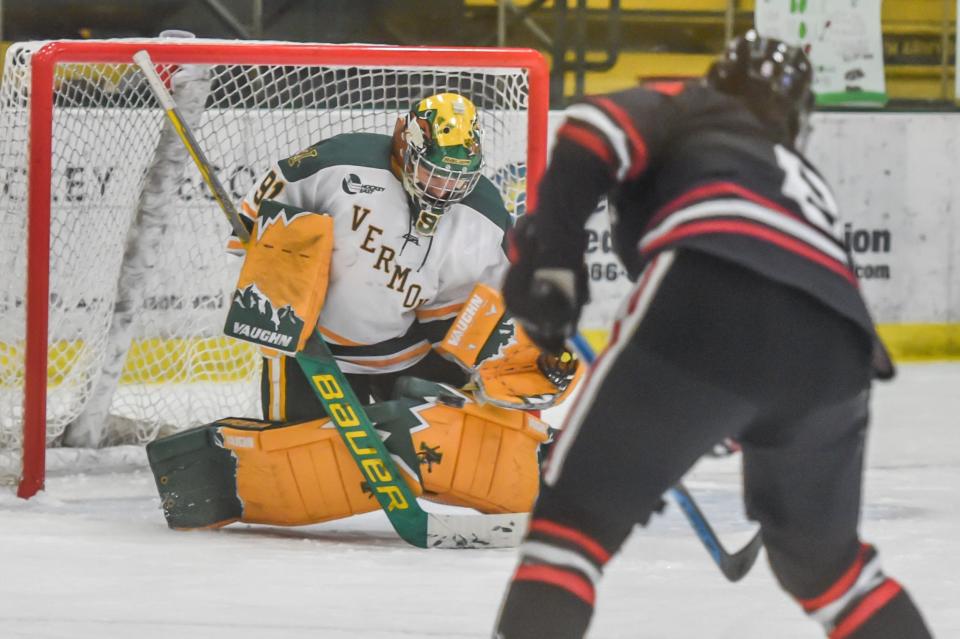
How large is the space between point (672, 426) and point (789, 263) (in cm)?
20

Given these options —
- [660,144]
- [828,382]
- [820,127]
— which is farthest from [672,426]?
[820,127]

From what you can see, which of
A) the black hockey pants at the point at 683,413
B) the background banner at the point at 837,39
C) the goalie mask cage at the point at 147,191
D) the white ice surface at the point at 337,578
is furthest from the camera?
the background banner at the point at 837,39

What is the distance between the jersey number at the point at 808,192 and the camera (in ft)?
5.27

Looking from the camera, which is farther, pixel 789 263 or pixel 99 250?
pixel 99 250

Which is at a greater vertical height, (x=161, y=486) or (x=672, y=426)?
(x=672, y=426)

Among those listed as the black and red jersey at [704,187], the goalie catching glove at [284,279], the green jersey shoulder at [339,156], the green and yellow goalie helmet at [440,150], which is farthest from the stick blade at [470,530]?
the black and red jersey at [704,187]

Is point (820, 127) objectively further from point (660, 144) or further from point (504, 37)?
point (660, 144)

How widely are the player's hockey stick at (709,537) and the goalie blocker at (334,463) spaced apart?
804 mm

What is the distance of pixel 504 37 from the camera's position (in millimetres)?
5785

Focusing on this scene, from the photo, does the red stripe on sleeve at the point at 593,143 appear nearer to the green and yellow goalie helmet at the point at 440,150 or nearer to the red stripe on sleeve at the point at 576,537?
the red stripe on sleeve at the point at 576,537

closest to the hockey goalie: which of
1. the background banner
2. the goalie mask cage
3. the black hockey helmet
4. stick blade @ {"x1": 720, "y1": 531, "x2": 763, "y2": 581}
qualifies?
the goalie mask cage

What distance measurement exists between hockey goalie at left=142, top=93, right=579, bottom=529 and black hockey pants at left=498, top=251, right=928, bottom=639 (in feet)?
4.21

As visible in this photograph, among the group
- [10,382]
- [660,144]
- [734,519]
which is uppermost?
[660,144]

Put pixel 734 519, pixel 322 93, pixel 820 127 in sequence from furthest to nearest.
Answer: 1. pixel 820 127
2. pixel 322 93
3. pixel 734 519
